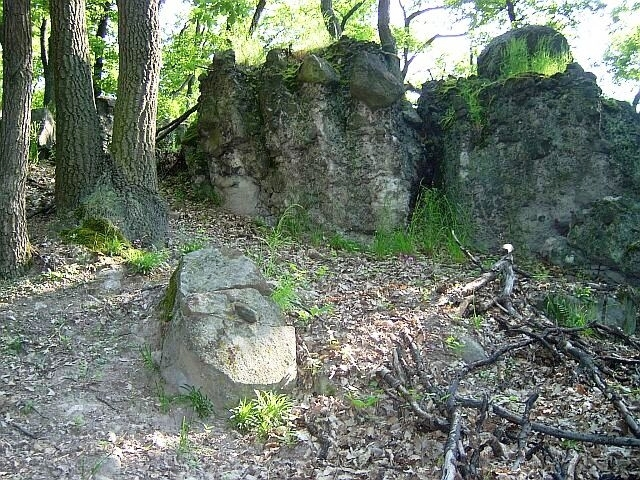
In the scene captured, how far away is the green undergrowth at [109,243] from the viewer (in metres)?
6.04

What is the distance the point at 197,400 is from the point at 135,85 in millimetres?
4068

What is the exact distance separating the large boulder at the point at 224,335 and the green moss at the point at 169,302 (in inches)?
0.4

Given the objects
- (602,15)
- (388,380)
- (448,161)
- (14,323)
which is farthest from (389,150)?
(602,15)

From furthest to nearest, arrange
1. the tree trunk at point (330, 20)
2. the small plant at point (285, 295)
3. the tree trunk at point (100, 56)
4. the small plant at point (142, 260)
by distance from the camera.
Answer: the tree trunk at point (100, 56) < the tree trunk at point (330, 20) < the small plant at point (142, 260) < the small plant at point (285, 295)

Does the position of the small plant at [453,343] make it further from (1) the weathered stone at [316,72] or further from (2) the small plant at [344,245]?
(1) the weathered stone at [316,72]

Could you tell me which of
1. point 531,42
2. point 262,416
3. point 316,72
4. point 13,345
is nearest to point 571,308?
point 262,416

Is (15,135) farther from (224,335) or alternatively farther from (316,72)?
(316,72)

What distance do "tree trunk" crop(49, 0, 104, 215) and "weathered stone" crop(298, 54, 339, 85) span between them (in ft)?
9.91

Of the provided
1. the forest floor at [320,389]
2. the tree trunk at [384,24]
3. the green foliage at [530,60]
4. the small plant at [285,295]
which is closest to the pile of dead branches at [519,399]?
the forest floor at [320,389]

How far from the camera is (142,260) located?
5965 millimetres

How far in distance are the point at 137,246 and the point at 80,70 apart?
2.20 meters

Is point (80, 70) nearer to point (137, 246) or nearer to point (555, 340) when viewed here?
point (137, 246)

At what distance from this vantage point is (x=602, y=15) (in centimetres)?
1496

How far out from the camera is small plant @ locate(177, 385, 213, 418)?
4078mm
